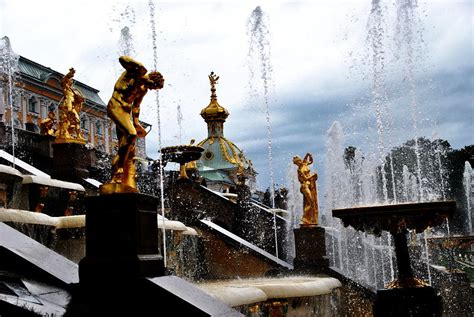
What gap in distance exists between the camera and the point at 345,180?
25734mm

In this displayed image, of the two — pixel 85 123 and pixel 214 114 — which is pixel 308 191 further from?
pixel 85 123

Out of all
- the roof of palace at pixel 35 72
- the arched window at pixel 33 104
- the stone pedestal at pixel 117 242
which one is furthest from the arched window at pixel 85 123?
the stone pedestal at pixel 117 242

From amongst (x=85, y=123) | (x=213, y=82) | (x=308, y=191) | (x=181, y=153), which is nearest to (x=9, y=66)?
(x=213, y=82)

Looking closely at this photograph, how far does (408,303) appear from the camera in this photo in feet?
31.3

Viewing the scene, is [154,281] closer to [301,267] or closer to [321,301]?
[321,301]

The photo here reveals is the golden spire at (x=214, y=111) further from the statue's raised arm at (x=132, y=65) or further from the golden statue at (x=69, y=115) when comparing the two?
the statue's raised arm at (x=132, y=65)

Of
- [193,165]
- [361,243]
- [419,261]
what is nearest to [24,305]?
[419,261]

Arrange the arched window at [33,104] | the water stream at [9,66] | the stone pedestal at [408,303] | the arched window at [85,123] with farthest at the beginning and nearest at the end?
the arched window at [85,123], the arched window at [33,104], the water stream at [9,66], the stone pedestal at [408,303]

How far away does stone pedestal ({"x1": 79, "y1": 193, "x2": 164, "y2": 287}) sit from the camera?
625 centimetres

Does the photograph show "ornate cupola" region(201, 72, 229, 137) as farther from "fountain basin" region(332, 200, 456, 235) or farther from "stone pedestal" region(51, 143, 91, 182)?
"fountain basin" region(332, 200, 456, 235)

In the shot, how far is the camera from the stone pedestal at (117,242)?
6.25 meters

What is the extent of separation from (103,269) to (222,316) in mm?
1274

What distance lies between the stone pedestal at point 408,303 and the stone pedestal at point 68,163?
9120 mm

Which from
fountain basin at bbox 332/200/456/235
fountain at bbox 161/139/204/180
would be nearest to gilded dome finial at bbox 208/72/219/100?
fountain at bbox 161/139/204/180
